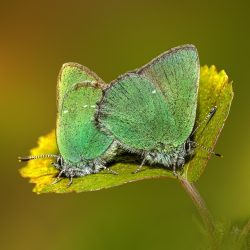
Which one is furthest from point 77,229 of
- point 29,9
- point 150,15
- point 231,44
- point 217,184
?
point 29,9

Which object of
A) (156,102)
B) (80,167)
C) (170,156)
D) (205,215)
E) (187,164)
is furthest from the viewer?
(80,167)

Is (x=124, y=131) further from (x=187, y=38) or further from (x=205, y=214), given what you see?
(x=187, y=38)

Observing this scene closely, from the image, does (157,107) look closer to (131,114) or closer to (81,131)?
(131,114)

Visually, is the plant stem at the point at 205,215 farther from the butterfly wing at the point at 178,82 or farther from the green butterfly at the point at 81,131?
the green butterfly at the point at 81,131

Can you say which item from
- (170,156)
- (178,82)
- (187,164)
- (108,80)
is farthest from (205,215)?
(108,80)

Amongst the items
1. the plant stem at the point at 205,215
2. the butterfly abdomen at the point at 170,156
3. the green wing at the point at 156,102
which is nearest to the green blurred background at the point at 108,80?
the plant stem at the point at 205,215

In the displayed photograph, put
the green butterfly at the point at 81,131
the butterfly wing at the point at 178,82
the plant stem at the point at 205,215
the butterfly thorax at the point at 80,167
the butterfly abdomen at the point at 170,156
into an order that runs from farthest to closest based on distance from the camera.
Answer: the green butterfly at the point at 81,131 < the butterfly thorax at the point at 80,167 < the butterfly wing at the point at 178,82 < the butterfly abdomen at the point at 170,156 < the plant stem at the point at 205,215
